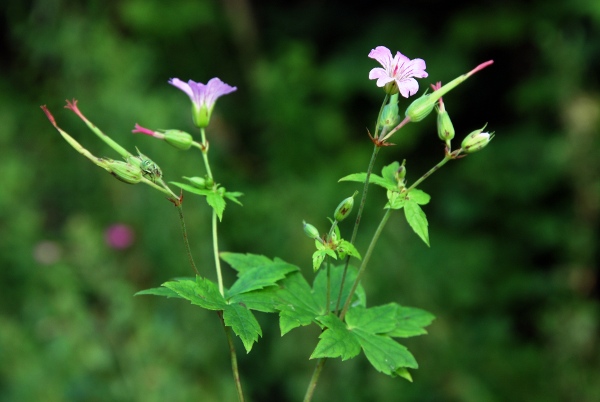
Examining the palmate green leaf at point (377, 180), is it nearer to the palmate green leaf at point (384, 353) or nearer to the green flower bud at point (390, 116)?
the green flower bud at point (390, 116)

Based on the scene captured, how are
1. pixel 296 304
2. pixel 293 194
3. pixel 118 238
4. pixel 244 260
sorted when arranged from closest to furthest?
pixel 296 304
pixel 244 260
pixel 118 238
pixel 293 194

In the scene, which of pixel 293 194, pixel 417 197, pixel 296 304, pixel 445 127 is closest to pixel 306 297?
pixel 296 304

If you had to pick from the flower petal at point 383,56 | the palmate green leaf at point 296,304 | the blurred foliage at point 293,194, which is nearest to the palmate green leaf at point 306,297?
the palmate green leaf at point 296,304

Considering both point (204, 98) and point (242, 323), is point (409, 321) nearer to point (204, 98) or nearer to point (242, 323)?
point (242, 323)

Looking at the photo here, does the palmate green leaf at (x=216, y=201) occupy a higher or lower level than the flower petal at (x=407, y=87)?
lower

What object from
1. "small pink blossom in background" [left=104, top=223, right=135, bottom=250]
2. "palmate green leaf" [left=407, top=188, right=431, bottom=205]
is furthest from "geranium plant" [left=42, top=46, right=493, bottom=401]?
"small pink blossom in background" [left=104, top=223, right=135, bottom=250]

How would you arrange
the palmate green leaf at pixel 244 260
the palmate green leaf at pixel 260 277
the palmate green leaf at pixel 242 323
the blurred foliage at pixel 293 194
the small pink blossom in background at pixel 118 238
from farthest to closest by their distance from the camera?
the small pink blossom in background at pixel 118 238, the blurred foliage at pixel 293 194, the palmate green leaf at pixel 244 260, the palmate green leaf at pixel 260 277, the palmate green leaf at pixel 242 323

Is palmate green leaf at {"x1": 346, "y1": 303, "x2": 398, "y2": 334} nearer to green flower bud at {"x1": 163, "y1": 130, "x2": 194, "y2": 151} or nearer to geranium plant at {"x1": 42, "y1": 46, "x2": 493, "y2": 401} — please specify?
geranium plant at {"x1": 42, "y1": 46, "x2": 493, "y2": 401}
